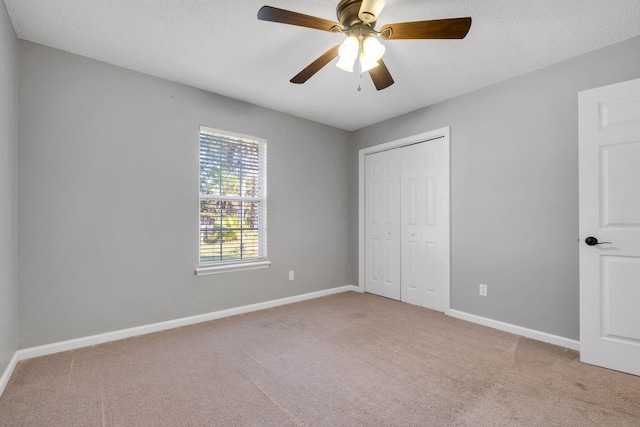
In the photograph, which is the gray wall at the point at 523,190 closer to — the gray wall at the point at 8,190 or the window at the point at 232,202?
the window at the point at 232,202

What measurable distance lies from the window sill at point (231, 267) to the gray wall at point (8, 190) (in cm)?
138

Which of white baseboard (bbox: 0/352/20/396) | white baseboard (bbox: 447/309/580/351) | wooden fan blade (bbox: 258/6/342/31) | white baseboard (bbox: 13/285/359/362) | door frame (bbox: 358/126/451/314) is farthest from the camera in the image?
door frame (bbox: 358/126/451/314)

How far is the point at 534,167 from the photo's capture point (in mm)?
2797

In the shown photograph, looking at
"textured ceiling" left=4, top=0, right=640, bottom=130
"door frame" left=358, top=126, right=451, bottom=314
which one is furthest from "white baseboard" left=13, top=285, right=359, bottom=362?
"textured ceiling" left=4, top=0, right=640, bottom=130

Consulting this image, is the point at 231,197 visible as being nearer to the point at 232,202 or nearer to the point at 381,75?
the point at 232,202

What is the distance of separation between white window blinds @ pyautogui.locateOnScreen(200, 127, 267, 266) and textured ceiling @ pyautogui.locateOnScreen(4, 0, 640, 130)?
64 centimetres

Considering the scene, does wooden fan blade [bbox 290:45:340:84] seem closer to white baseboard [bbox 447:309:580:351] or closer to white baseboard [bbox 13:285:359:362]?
white baseboard [bbox 13:285:359:362]

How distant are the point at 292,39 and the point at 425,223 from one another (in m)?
2.54

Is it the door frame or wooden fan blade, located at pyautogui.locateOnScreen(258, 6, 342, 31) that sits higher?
wooden fan blade, located at pyautogui.locateOnScreen(258, 6, 342, 31)

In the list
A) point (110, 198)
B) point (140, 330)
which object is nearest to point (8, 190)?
point (110, 198)

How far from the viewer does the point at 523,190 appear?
287cm

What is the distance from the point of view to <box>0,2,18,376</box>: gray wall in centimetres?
194

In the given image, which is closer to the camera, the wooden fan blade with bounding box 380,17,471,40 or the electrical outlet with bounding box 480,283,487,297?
the wooden fan blade with bounding box 380,17,471,40

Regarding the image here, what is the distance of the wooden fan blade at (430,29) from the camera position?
5.42 ft
